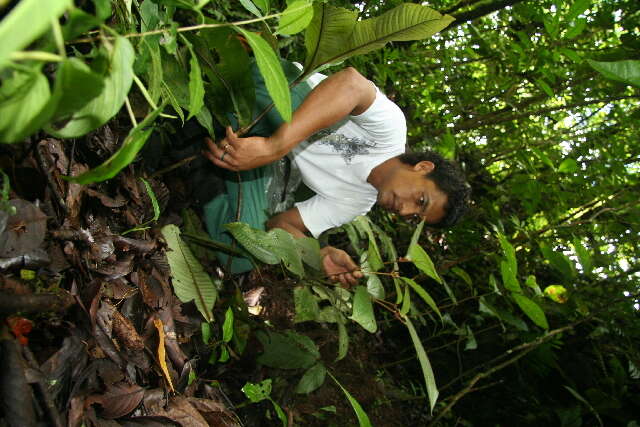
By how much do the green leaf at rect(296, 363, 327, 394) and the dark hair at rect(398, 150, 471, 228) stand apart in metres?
0.92

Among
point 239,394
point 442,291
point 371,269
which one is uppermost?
point 371,269

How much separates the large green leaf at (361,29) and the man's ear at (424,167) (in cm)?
99

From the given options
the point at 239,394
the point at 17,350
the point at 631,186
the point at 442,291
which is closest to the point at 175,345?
the point at 17,350

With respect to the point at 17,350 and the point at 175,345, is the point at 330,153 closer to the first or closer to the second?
the point at 175,345

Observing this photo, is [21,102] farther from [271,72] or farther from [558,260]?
[558,260]

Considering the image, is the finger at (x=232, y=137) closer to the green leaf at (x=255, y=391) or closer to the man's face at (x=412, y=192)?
the green leaf at (x=255, y=391)

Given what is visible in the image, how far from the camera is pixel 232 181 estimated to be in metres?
1.51

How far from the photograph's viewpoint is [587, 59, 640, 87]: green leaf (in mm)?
485

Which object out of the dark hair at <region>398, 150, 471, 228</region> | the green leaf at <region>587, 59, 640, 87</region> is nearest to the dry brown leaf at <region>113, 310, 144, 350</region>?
the green leaf at <region>587, 59, 640, 87</region>

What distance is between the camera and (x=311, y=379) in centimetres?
131

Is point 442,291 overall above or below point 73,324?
below

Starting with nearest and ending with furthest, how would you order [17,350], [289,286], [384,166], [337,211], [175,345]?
[17,350], [175,345], [289,286], [384,166], [337,211]

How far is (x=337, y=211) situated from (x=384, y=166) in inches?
12.0

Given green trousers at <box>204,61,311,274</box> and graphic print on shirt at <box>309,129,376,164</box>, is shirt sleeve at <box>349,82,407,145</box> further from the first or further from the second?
green trousers at <box>204,61,311,274</box>
